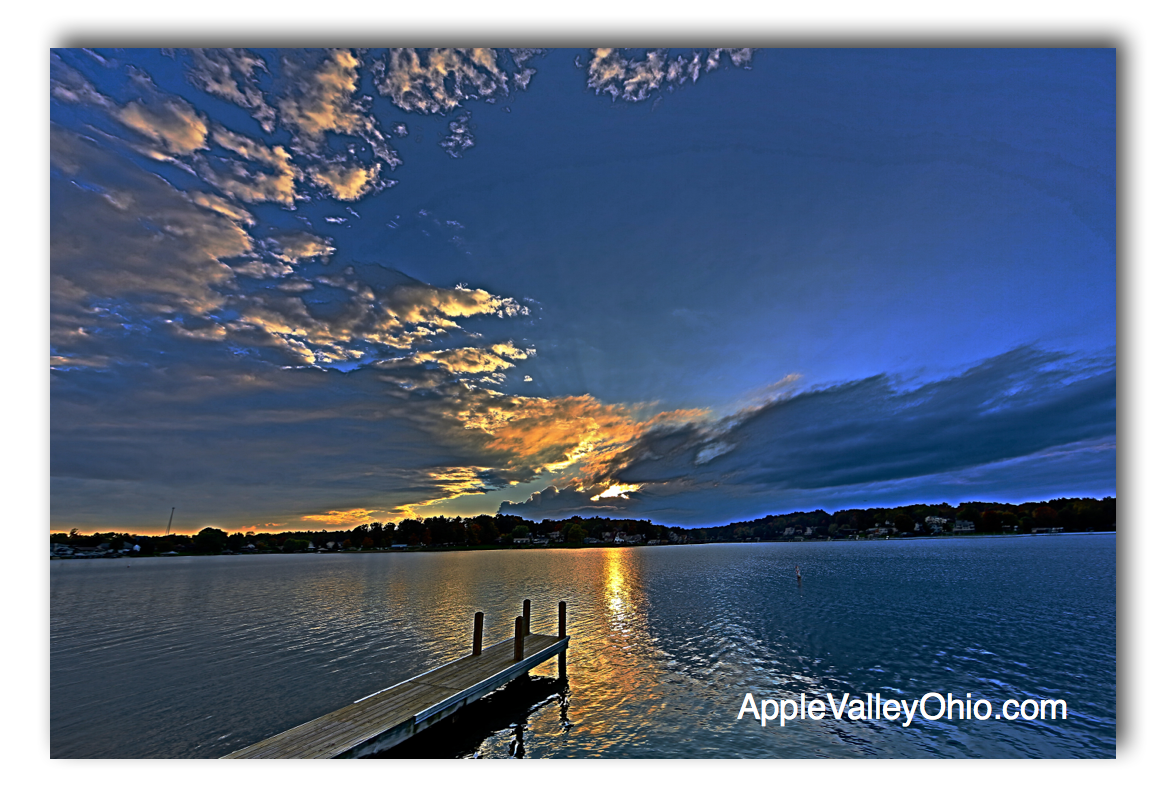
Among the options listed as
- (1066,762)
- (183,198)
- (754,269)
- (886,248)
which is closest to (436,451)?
(183,198)

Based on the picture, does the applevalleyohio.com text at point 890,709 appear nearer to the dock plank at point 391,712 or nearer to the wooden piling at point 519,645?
the wooden piling at point 519,645

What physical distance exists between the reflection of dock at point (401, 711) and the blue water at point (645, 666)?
116cm

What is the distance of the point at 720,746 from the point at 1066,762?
6081 mm

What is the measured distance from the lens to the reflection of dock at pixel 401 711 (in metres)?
8.55

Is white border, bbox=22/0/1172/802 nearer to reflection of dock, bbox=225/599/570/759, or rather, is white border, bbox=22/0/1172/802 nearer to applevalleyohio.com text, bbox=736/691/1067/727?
reflection of dock, bbox=225/599/570/759

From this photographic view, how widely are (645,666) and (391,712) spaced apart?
1009cm

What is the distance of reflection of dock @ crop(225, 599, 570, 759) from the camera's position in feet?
28.1

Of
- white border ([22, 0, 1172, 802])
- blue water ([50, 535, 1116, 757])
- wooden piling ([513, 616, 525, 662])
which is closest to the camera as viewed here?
white border ([22, 0, 1172, 802])

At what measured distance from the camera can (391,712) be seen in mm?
10203

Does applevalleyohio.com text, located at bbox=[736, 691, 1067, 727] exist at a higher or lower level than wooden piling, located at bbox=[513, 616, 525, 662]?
lower

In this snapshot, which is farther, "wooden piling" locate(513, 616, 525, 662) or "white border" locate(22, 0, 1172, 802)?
"wooden piling" locate(513, 616, 525, 662)

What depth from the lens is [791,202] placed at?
17.0 meters

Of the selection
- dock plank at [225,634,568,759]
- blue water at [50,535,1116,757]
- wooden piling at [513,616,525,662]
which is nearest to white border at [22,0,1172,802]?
dock plank at [225,634,568,759]
